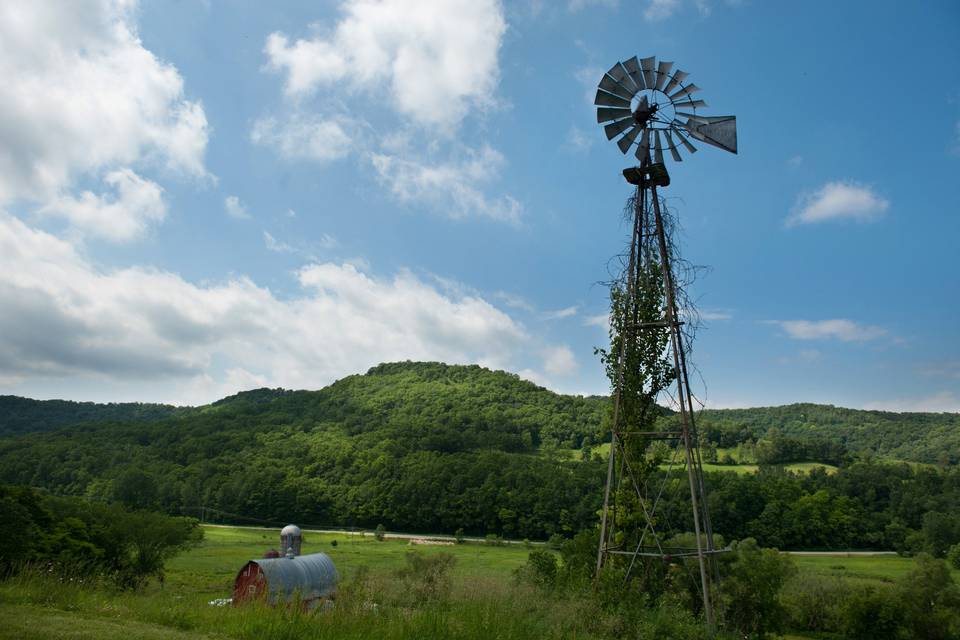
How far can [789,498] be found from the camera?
226 ft

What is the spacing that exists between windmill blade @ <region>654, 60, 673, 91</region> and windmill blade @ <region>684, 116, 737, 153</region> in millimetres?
1164

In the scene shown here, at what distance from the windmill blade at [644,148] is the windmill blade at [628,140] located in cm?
21

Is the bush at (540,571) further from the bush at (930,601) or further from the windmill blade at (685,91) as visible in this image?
the bush at (930,601)

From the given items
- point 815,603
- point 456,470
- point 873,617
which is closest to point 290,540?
point 815,603

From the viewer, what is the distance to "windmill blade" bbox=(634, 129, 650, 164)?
15270 millimetres

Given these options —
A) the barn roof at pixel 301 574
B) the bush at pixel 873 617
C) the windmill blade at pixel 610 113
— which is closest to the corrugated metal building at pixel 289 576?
the barn roof at pixel 301 574

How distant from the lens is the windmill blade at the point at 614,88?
1527 centimetres

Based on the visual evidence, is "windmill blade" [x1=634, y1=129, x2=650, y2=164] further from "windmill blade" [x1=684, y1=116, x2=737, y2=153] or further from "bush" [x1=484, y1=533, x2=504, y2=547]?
"bush" [x1=484, y1=533, x2=504, y2=547]

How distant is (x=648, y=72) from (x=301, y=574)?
19.7m

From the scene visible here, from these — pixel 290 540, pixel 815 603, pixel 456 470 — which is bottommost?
pixel 815 603

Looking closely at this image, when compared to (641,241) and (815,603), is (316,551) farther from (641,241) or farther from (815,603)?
(641,241)

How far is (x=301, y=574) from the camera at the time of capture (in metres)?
21.8

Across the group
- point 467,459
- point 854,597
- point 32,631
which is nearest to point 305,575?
point 32,631

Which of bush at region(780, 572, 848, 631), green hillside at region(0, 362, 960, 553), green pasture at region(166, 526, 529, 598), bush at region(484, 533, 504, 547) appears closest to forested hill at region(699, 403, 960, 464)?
green hillside at region(0, 362, 960, 553)
